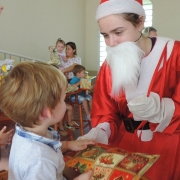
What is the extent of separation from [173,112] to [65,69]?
2.97 meters

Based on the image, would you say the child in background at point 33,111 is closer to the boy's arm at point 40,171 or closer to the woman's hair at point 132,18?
the boy's arm at point 40,171

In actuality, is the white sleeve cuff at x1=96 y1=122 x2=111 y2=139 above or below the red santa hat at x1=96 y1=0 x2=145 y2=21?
below

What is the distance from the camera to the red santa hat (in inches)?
50.9

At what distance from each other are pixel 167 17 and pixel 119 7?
5621 mm

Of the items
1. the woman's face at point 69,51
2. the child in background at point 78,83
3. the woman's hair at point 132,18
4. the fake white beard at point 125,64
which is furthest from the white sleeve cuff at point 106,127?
the woman's face at point 69,51

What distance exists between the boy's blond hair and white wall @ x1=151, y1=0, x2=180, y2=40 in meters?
5.99

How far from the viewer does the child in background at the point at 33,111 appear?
0.90 metres

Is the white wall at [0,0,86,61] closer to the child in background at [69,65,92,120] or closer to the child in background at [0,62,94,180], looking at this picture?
the child in background at [69,65,92,120]

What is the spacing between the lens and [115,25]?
4.17 feet

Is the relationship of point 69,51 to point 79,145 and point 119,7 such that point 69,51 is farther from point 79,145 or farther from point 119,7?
point 79,145

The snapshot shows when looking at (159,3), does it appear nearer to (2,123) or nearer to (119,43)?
(2,123)

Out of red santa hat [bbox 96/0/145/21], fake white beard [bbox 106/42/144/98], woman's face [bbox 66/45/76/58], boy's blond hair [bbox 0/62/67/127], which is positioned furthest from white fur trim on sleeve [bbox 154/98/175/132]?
woman's face [bbox 66/45/76/58]

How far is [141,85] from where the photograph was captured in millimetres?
1370

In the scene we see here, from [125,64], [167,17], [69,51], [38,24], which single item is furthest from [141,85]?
[167,17]
